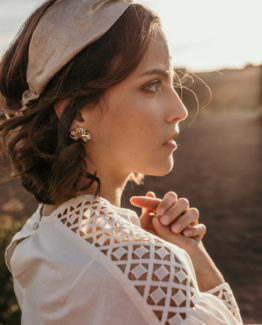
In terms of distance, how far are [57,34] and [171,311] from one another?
4.11ft

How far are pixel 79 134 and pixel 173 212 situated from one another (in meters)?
0.61

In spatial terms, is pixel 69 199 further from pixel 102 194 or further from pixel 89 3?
pixel 89 3

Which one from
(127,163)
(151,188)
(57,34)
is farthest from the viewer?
(151,188)

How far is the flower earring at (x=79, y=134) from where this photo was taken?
2.03 m

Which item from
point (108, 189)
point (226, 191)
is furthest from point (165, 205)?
point (226, 191)

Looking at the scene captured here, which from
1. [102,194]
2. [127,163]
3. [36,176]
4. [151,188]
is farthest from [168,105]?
[151,188]

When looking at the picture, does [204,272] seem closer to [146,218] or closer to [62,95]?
[146,218]

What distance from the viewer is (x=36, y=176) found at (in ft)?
7.20

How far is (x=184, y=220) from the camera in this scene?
2197mm

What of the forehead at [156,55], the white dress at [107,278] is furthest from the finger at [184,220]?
the forehead at [156,55]

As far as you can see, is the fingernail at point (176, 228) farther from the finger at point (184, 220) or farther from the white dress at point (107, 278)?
the white dress at point (107, 278)

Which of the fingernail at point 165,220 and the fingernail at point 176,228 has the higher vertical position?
the fingernail at point 165,220

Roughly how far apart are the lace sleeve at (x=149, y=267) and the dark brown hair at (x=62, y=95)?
0.38 metres

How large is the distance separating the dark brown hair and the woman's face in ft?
0.17
